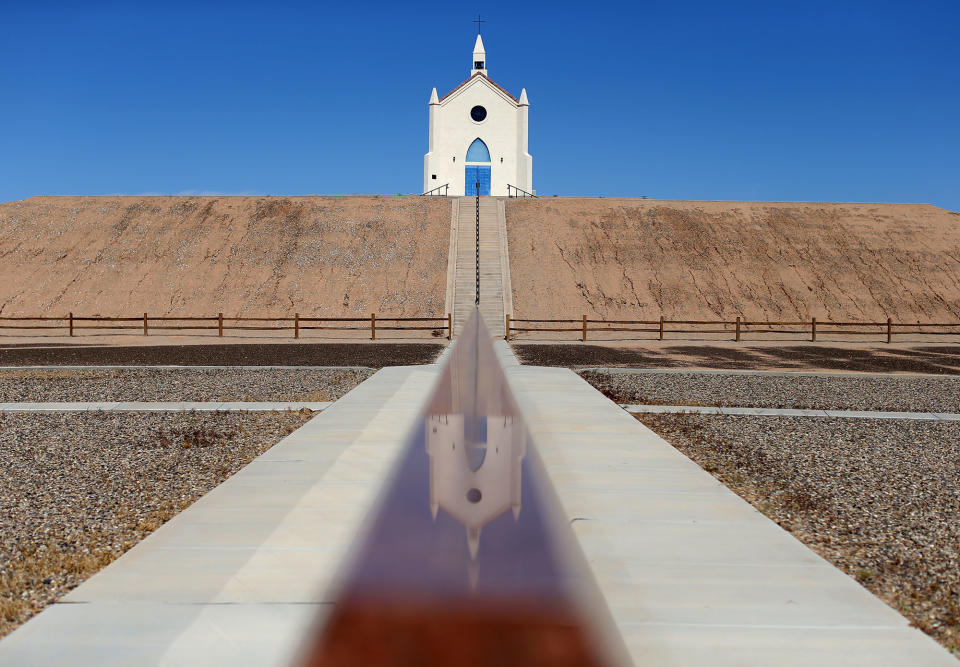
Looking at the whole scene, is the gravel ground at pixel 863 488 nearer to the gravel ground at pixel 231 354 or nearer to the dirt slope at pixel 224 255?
the gravel ground at pixel 231 354

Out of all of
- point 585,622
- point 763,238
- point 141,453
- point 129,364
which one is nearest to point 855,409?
point 585,622

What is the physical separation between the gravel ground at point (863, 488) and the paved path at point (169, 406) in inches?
214

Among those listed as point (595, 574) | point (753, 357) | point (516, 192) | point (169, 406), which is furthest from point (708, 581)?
point (516, 192)

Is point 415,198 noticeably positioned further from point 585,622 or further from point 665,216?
point 585,622

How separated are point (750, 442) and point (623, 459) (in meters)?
2.57

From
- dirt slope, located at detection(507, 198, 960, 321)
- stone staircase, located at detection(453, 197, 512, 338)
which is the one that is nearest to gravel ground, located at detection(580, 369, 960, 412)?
stone staircase, located at detection(453, 197, 512, 338)

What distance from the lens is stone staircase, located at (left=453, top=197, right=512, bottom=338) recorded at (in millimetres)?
36172

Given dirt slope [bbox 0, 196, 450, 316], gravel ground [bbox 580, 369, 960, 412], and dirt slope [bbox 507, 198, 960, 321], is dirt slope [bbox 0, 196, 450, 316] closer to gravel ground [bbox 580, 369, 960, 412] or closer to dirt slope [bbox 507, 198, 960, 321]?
dirt slope [bbox 507, 198, 960, 321]

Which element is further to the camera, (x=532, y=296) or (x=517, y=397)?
(x=532, y=296)

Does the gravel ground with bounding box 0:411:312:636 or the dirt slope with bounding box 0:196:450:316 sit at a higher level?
the dirt slope with bounding box 0:196:450:316

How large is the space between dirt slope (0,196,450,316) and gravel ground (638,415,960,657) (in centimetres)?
2825

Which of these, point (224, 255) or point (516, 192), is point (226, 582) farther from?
point (516, 192)

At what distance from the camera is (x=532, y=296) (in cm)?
3944

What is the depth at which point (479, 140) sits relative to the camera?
59938 millimetres
